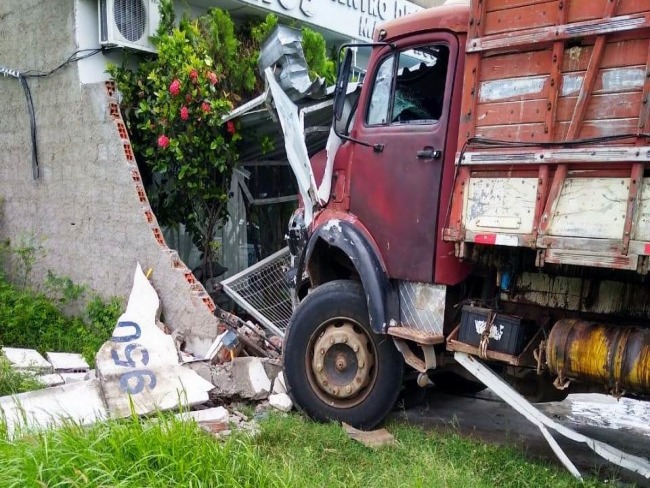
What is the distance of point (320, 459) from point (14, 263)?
516cm

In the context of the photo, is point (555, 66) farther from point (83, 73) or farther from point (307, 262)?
point (83, 73)

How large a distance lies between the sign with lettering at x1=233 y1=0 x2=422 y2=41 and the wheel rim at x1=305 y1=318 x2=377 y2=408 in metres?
4.16

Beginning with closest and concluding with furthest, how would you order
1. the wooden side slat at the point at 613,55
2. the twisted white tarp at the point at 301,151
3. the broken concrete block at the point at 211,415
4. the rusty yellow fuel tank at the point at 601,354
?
the wooden side slat at the point at 613,55 < the rusty yellow fuel tank at the point at 601,354 < the broken concrete block at the point at 211,415 < the twisted white tarp at the point at 301,151

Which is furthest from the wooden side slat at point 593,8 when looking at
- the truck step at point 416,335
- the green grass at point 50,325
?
the green grass at point 50,325

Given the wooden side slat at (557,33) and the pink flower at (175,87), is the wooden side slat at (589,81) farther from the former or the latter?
the pink flower at (175,87)

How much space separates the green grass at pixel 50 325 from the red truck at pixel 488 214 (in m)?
2.35

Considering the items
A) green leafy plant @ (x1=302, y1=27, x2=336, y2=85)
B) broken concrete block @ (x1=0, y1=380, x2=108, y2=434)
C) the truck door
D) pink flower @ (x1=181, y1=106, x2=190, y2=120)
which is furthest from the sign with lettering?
broken concrete block @ (x1=0, y1=380, x2=108, y2=434)

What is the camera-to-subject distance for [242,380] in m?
5.14

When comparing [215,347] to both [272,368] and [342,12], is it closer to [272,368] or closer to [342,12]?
[272,368]

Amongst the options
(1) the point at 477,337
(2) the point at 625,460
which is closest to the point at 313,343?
(1) the point at 477,337

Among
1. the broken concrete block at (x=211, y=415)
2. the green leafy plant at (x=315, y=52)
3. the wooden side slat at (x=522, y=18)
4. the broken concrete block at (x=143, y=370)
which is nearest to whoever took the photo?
the wooden side slat at (x=522, y=18)

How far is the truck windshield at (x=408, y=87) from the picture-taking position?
4.30 m

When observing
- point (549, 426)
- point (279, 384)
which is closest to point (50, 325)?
point (279, 384)

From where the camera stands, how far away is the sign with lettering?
743cm
